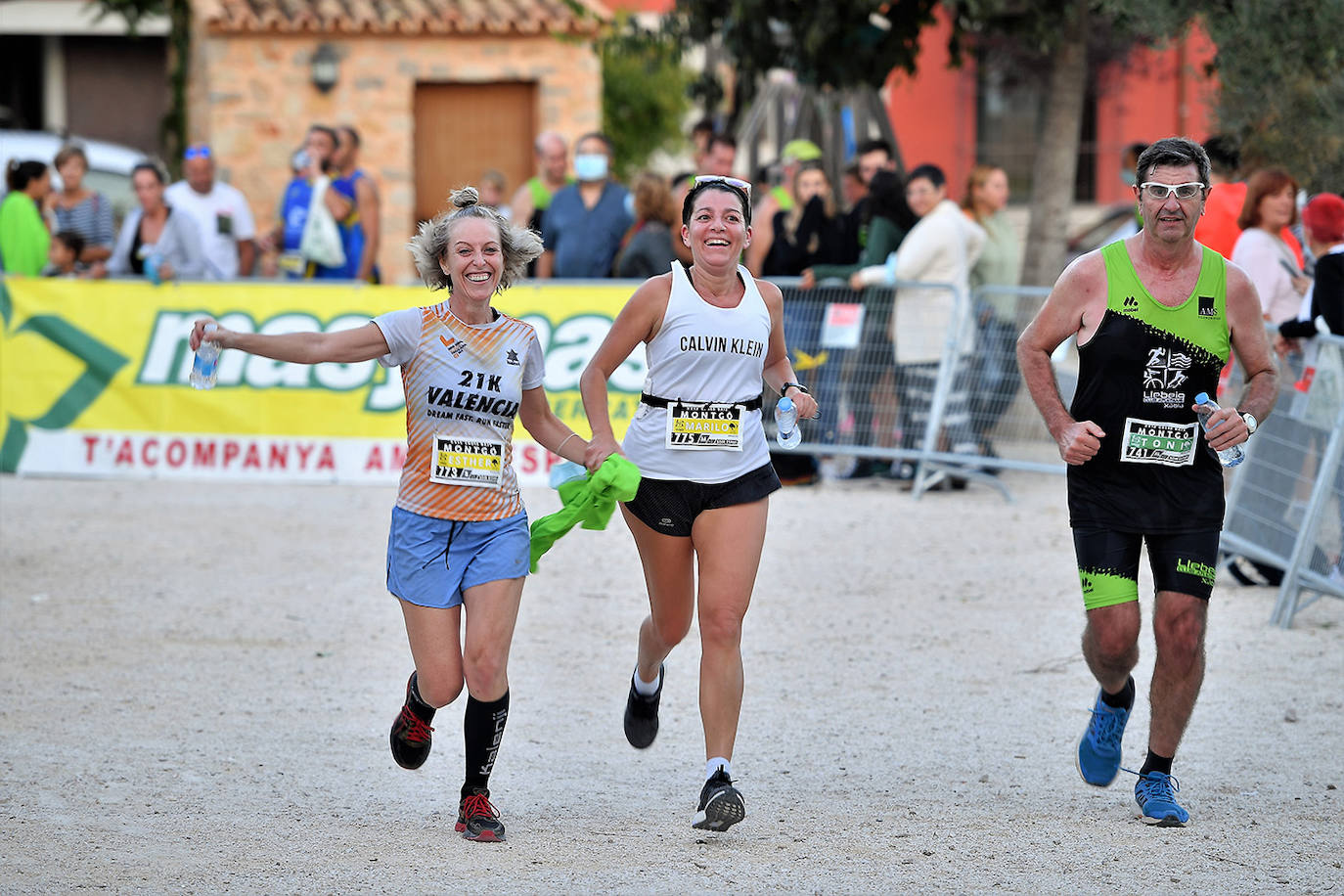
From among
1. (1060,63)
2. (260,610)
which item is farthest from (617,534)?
(1060,63)

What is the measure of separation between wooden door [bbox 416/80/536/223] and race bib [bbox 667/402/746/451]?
16.4 meters

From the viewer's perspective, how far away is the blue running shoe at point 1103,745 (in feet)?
18.7

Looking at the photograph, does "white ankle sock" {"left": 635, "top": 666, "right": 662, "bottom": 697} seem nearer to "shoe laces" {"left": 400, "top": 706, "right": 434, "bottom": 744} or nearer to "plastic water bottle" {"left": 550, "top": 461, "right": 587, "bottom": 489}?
"plastic water bottle" {"left": 550, "top": 461, "right": 587, "bottom": 489}

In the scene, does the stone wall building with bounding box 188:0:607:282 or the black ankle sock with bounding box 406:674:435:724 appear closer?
the black ankle sock with bounding box 406:674:435:724

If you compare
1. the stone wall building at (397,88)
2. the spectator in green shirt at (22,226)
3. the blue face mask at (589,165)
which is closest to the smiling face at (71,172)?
the spectator in green shirt at (22,226)

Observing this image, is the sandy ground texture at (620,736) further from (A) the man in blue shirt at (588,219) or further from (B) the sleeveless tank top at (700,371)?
(A) the man in blue shirt at (588,219)

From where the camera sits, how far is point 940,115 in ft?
107

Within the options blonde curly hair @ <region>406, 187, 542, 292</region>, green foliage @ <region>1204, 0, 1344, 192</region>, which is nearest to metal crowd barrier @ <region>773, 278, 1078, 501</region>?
green foliage @ <region>1204, 0, 1344, 192</region>

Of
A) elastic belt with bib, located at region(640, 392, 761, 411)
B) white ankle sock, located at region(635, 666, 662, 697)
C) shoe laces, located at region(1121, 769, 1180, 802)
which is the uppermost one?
elastic belt with bib, located at region(640, 392, 761, 411)

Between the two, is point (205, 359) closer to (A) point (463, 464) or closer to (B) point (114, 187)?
(A) point (463, 464)

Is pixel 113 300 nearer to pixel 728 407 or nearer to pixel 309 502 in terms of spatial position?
pixel 309 502

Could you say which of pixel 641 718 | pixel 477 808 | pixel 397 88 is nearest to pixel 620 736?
pixel 641 718

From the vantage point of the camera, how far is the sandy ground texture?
496cm

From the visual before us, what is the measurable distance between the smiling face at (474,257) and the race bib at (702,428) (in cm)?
69
